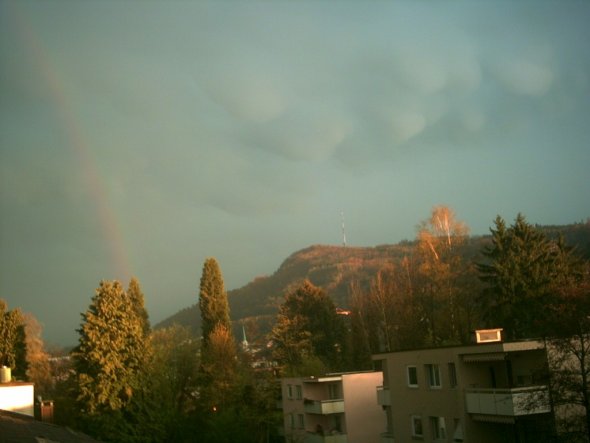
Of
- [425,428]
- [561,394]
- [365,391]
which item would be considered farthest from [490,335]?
[365,391]

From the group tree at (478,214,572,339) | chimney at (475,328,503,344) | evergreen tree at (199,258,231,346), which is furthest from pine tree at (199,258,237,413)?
chimney at (475,328,503,344)

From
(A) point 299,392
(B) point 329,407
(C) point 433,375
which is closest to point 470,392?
(C) point 433,375

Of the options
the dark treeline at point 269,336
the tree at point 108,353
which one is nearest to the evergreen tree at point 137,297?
the dark treeline at point 269,336

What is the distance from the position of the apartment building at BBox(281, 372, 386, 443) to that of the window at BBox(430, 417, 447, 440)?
16.3 meters

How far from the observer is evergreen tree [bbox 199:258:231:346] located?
233 feet

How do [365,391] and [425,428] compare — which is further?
[365,391]

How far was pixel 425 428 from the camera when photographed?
33.7 m

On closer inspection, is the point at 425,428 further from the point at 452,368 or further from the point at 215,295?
the point at 215,295

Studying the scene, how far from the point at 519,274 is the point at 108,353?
3318 cm

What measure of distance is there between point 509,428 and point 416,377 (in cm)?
599

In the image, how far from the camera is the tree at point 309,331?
73.8 metres

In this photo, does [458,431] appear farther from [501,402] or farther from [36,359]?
[36,359]

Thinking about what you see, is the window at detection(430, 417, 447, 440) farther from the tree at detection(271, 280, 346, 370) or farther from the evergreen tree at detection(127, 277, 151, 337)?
the evergreen tree at detection(127, 277, 151, 337)

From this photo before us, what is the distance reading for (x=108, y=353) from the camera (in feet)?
163
